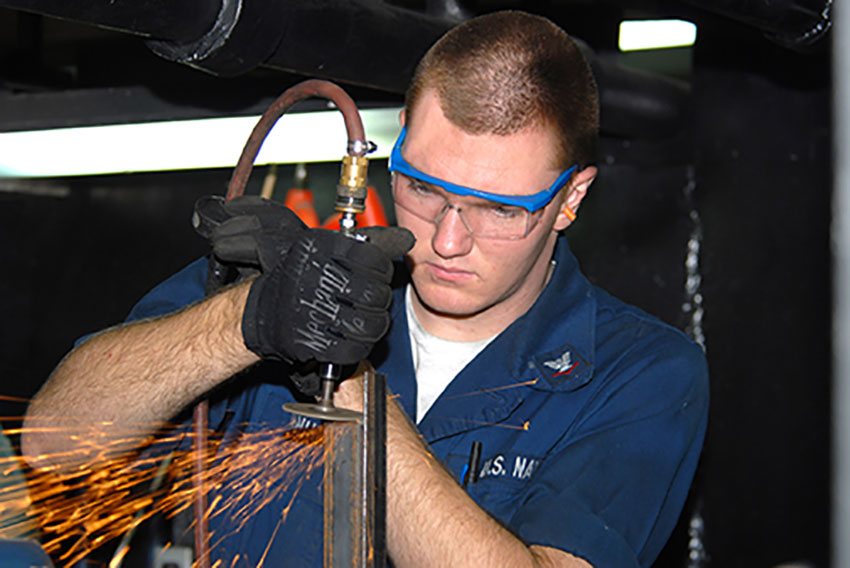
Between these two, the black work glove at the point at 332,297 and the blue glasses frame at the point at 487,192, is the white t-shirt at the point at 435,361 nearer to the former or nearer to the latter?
the blue glasses frame at the point at 487,192

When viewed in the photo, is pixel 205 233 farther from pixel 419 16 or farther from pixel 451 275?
pixel 419 16

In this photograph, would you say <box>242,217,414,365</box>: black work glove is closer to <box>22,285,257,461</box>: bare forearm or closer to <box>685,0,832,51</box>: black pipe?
<box>22,285,257,461</box>: bare forearm

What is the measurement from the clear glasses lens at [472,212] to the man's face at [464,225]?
0.04 feet

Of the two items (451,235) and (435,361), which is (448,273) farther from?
(435,361)

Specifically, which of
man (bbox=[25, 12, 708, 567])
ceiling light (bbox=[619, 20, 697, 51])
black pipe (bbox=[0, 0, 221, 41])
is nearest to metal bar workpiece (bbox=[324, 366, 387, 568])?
man (bbox=[25, 12, 708, 567])

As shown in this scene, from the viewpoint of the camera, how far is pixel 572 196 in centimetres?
210

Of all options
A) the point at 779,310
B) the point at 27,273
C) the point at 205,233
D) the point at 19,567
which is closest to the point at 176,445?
the point at 19,567

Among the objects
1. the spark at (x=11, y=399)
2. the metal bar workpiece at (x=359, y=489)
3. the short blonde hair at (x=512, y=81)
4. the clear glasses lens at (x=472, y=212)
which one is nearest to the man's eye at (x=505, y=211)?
the clear glasses lens at (x=472, y=212)

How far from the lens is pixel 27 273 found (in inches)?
167

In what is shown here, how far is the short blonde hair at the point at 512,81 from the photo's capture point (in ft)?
6.04

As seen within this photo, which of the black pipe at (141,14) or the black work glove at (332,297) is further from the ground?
the black pipe at (141,14)

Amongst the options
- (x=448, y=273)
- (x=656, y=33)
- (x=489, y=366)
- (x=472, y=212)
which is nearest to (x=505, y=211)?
(x=472, y=212)

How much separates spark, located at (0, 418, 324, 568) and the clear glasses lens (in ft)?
1.63

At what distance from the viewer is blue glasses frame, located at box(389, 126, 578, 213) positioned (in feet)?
5.97
